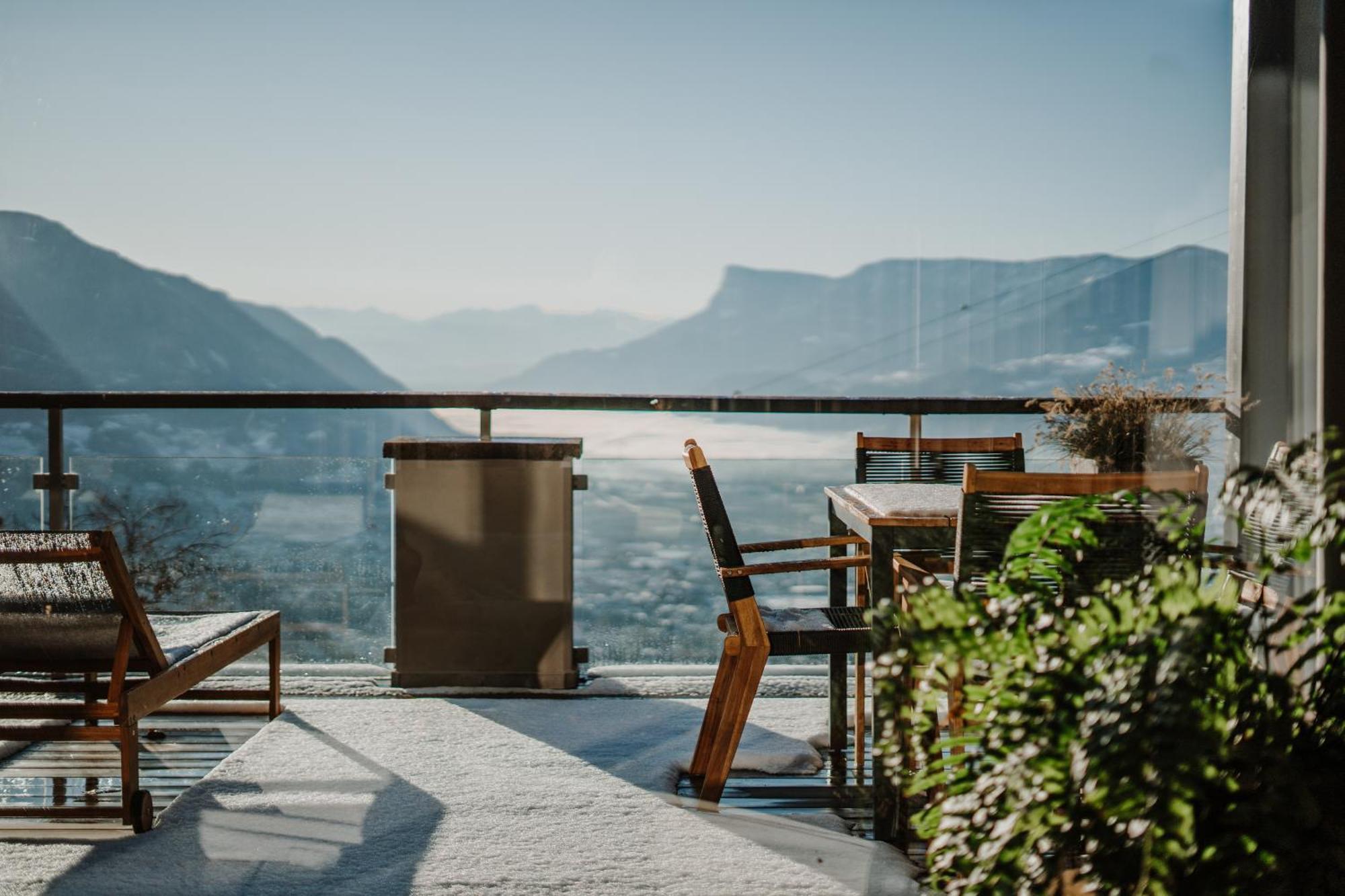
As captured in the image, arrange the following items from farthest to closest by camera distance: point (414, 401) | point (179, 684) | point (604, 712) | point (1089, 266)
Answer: point (1089, 266) → point (414, 401) → point (604, 712) → point (179, 684)

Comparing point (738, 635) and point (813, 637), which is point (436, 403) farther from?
point (813, 637)

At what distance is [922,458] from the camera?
10.2 feet

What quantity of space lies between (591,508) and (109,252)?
19629 millimetres

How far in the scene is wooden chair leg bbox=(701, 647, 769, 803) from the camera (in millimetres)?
2332

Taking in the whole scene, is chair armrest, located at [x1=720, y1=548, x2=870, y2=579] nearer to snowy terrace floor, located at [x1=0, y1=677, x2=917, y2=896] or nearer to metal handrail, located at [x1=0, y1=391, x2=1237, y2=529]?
snowy terrace floor, located at [x1=0, y1=677, x2=917, y2=896]

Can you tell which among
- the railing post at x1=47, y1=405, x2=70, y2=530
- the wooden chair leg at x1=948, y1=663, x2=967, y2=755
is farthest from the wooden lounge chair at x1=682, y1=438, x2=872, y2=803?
the railing post at x1=47, y1=405, x2=70, y2=530

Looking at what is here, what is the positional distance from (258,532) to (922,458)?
2301 mm

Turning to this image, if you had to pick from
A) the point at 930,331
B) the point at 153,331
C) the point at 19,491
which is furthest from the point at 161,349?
the point at 19,491

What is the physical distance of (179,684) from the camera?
242 cm

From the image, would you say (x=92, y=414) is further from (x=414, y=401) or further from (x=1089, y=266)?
(x=1089, y=266)

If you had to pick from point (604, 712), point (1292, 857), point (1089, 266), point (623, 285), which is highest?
point (623, 285)

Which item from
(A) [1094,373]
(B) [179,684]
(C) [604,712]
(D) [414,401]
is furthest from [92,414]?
(A) [1094,373]

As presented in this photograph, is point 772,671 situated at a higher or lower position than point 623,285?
lower

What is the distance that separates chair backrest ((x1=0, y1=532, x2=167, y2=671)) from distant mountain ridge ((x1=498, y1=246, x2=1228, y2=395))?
2382 millimetres
